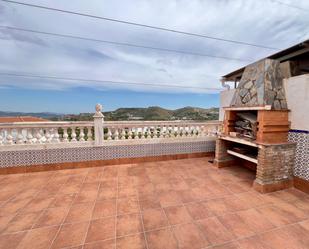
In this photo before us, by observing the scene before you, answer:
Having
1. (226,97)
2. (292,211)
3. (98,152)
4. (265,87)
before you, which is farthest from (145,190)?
(226,97)

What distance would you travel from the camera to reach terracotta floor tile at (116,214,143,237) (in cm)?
167

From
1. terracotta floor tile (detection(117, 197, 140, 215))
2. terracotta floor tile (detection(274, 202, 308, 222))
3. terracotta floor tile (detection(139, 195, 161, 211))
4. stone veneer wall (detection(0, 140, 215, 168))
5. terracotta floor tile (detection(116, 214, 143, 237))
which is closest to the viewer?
terracotta floor tile (detection(116, 214, 143, 237))

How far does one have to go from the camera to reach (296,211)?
2.07m

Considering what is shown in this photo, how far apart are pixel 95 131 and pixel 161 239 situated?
2.99m

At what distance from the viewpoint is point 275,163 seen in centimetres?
263

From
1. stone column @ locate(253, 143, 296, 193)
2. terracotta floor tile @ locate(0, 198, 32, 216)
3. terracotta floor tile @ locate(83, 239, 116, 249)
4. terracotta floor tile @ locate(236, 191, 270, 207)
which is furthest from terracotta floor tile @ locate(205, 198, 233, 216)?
terracotta floor tile @ locate(0, 198, 32, 216)

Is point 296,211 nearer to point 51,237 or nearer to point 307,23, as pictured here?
point 51,237

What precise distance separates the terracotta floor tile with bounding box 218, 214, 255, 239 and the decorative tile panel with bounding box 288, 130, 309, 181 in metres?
1.77

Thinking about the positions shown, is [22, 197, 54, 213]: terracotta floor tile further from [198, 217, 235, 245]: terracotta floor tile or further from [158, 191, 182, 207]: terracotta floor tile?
[198, 217, 235, 245]: terracotta floor tile

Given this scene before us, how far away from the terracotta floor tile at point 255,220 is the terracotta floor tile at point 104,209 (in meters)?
1.77

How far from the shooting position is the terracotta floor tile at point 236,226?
1.64m

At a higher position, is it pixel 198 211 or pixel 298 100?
pixel 298 100

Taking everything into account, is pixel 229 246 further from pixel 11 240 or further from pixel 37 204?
pixel 37 204

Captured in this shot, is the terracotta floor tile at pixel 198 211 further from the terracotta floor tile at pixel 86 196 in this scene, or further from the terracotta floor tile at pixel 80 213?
the terracotta floor tile at pixel 86 196
